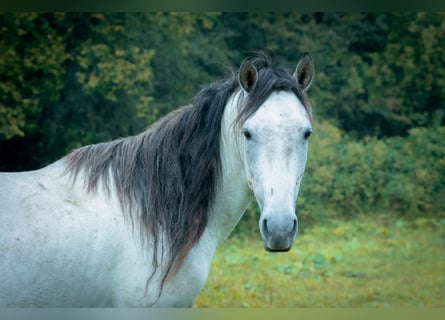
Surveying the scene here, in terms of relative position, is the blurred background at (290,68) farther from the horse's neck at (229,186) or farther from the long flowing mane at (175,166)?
the horse's neck at (229,186)

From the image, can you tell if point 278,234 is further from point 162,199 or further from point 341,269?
point 341,269

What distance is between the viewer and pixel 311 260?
5.10 metres

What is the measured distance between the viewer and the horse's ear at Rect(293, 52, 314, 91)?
7.07 ft

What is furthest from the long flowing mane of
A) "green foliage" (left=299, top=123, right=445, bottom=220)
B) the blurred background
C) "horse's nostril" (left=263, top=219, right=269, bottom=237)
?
"green foliage" (left=299, top=123, right=445, bottom=220)

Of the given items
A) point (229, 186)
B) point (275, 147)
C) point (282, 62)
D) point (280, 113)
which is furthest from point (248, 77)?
point (282, 62)

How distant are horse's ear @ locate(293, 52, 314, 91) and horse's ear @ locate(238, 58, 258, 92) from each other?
164mm

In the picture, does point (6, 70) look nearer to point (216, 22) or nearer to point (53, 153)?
point (53, 153)

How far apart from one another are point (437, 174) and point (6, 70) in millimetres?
4193

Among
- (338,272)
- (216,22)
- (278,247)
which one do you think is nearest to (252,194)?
(278,247)

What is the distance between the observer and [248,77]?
6.95 feet

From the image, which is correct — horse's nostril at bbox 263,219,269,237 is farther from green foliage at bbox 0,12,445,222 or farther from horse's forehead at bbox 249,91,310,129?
green foliage at bbox 0,12,445,222

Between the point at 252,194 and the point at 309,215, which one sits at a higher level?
the point at 252,194

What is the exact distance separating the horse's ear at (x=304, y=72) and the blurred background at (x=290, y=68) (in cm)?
347

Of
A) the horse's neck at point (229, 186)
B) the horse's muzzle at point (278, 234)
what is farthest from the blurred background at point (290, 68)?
the horse's muzzle at point (278, 234)
